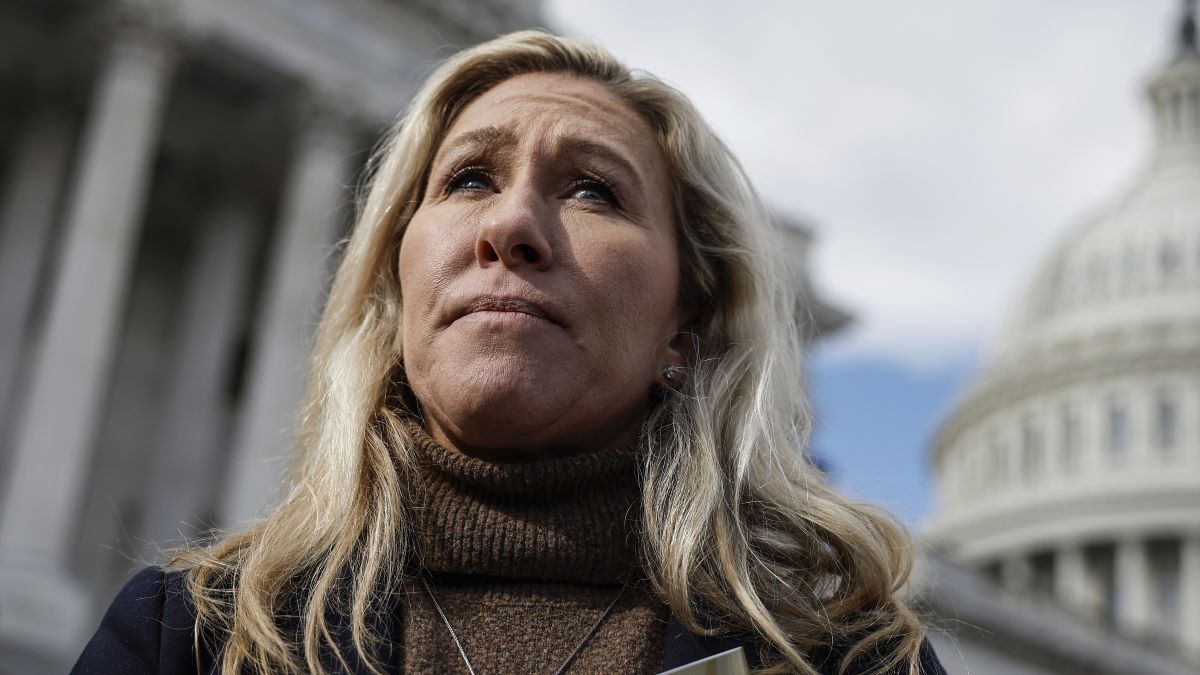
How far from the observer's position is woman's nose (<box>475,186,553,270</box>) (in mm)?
3067

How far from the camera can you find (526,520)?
2.98 m

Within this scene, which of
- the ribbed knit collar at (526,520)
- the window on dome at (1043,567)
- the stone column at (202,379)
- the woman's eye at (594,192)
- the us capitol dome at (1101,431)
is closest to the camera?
the ribbed knit collar at (526,520)

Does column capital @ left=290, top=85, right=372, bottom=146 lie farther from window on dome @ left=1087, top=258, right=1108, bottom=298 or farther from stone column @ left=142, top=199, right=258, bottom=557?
window on dome @ left=1087, top=258, right=1108, bottom=298

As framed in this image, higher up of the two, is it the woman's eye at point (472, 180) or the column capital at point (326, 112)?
the column capital at point (326, 112)

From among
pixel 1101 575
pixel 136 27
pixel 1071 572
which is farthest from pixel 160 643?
pixel 1101 575

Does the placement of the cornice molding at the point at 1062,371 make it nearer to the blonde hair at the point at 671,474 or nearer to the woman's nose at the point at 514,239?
the blonde hair at the point at 671,474

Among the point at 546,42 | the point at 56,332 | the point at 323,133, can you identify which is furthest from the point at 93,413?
the point at 546,42

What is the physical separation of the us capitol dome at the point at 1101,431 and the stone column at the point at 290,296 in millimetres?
59912

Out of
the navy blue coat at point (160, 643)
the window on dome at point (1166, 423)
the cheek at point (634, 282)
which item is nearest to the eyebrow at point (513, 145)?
the cheek at point (634, 282)

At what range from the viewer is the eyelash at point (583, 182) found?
10.9 ft

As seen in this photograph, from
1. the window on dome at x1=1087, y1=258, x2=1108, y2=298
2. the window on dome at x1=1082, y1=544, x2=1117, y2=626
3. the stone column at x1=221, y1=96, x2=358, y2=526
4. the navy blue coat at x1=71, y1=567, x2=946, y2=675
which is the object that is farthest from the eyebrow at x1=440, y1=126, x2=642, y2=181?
the window on dome at x1=1087, y1=258, x2=1108, y2=298

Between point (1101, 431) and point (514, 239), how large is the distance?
93.6 metres

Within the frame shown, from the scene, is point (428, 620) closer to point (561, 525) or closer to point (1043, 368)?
point (561, 525)

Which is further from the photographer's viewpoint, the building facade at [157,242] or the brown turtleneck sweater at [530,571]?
the building facade at [157,242]
